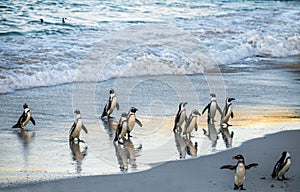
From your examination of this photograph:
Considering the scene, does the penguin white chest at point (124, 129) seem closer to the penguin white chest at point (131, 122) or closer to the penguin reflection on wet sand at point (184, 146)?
the penguin white chest at point (131, 122)

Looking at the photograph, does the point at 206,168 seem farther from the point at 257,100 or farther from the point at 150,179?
the point at 257,100

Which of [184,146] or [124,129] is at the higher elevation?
[124,129]

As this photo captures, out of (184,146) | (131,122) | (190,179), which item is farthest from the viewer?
(131,122)

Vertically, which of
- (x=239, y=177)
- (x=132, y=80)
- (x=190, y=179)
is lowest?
(x=132, y=80)

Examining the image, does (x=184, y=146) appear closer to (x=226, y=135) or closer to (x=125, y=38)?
(x=226, y=135)

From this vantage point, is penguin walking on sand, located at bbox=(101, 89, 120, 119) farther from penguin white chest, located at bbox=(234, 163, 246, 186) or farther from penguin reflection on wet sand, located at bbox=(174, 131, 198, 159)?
penguin white chest, located at bbox=(234, 163, 246, 186)

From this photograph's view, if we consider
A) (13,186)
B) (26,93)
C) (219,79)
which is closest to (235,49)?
(219,79)

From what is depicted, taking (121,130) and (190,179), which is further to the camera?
(121,130)

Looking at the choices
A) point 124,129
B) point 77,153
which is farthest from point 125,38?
point 77,153

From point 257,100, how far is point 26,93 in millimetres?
4160

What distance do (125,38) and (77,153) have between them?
12137 millimetres

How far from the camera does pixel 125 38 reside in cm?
2088

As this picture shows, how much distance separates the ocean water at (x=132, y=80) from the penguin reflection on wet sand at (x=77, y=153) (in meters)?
0.01

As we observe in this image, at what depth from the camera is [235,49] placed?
20031mm
